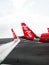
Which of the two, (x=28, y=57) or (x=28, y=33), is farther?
(x=28, y=33)

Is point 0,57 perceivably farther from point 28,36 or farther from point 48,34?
point 28,36

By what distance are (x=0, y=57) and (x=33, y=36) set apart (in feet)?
151

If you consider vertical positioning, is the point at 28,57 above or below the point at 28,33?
above

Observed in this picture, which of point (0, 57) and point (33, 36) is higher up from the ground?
point (0, 57)

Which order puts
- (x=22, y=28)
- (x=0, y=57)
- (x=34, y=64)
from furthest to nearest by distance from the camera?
(x=22, y=28) < (x=34, y=64) < (x=0, y=57)

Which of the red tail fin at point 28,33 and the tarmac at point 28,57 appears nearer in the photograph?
the tarmac at point 28,57

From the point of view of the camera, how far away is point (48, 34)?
50.1 m

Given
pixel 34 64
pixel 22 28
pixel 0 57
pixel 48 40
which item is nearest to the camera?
pixel 0 57

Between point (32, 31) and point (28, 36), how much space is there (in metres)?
2.01

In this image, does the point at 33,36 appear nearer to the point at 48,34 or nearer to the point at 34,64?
the point at 48,34

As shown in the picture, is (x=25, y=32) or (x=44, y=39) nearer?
(x=44, y=39)

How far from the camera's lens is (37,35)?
58.2m

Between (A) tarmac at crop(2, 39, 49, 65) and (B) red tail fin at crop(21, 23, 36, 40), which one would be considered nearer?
(A) tarmac at crop(2, 39, 49, 65)

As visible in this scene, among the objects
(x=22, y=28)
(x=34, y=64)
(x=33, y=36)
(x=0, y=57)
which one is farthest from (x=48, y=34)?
(x=0, y=57)
